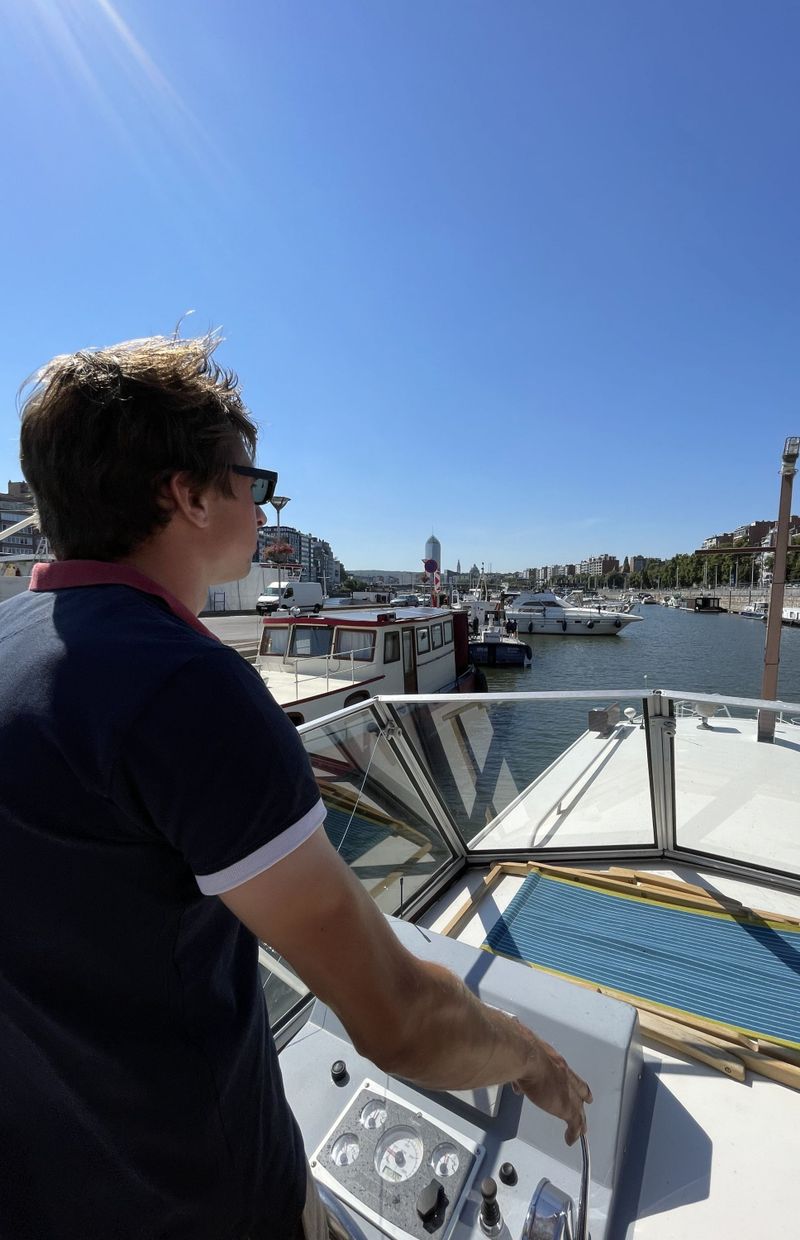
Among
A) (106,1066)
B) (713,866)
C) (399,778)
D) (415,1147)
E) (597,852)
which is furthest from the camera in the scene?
(597,852)

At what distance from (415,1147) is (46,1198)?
1.44 metres

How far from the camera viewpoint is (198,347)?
3.32ft

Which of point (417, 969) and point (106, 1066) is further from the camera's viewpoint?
point (417, 969)

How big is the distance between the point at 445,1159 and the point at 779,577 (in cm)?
933

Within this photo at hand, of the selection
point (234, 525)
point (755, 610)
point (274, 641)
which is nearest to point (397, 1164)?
point (234, 525)

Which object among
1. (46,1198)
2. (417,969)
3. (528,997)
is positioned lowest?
(528,997)

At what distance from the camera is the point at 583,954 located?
2730mm

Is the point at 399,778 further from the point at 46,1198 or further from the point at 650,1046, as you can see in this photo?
the point at 46,1198

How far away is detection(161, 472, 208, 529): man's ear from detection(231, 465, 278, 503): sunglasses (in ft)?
0.32

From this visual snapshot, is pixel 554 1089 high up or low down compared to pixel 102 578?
down

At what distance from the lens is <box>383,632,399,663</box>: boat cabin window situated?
13289mm

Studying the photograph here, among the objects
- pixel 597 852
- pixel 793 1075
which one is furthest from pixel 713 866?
pixel 793 1075

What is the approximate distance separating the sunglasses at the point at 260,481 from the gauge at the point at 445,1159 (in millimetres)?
2023

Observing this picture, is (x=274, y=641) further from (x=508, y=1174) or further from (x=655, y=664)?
(x=655, y=664)
